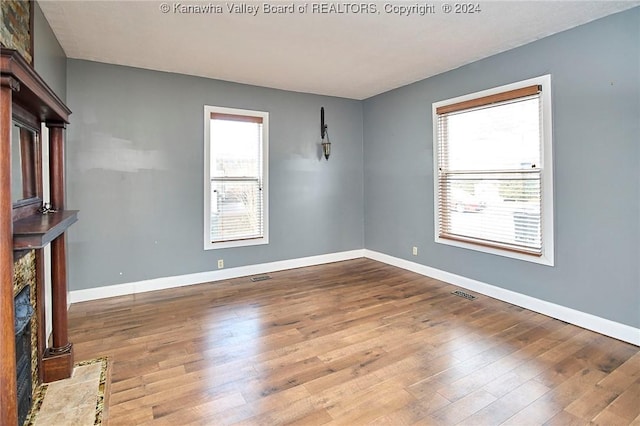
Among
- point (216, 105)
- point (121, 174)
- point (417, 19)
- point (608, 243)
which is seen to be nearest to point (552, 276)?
point (608, 243)

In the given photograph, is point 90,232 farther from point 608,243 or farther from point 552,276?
point 608,243

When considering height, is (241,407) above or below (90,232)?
below

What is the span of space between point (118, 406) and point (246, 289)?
2159 millimetres

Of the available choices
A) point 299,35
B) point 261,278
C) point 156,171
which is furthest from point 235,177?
point 299,35

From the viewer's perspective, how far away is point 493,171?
3.72 m

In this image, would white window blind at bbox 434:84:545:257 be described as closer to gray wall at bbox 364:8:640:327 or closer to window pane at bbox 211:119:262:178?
gray wall at bbox 364:8:640:327

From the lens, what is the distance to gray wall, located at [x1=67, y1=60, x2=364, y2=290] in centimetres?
372

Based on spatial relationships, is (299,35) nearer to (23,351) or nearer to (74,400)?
(23,351)

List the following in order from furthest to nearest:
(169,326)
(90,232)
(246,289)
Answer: (246,289) < (90,232) < (169,326)

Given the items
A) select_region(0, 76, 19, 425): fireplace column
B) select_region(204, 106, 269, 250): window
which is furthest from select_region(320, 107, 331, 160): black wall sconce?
select_region(0, 76, 19, 425): fireplace column

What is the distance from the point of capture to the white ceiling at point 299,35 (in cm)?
268

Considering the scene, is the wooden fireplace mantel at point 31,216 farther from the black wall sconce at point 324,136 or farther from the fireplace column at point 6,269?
the black wall sconce at point 324,136

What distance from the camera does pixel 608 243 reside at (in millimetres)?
2855

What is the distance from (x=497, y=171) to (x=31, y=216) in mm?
3933
